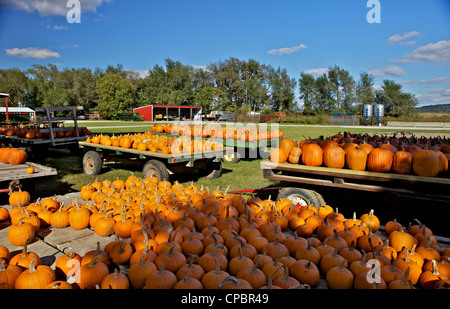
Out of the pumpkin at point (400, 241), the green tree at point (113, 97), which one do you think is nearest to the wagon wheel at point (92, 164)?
the pumpkin at point (400, 241)

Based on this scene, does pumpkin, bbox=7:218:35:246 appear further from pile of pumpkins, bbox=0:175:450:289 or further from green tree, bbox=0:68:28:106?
green tree, bbox=0:68:28:106

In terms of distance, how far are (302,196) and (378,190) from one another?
1.12 m

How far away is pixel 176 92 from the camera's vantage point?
63.0 metres

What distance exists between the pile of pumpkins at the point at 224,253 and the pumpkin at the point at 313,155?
1.22 m

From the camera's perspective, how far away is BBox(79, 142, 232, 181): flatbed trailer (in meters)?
6.91

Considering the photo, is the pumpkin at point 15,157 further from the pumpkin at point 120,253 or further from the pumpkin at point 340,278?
the pumpkin at point 340,278

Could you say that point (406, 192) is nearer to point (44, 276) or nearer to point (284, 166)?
point (284, 166)

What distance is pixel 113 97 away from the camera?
59.6 meters

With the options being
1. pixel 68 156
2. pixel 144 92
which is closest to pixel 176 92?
pixel 144 92

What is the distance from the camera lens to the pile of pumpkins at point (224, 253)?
2084mm

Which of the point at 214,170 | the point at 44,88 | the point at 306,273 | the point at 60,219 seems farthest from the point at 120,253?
the point at 44,88

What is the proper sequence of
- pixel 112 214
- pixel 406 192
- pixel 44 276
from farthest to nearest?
pixel 406 192, pixel 112 214, pixel 44 276

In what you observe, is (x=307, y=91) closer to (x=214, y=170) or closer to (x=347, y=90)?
(x=347, y=90)
